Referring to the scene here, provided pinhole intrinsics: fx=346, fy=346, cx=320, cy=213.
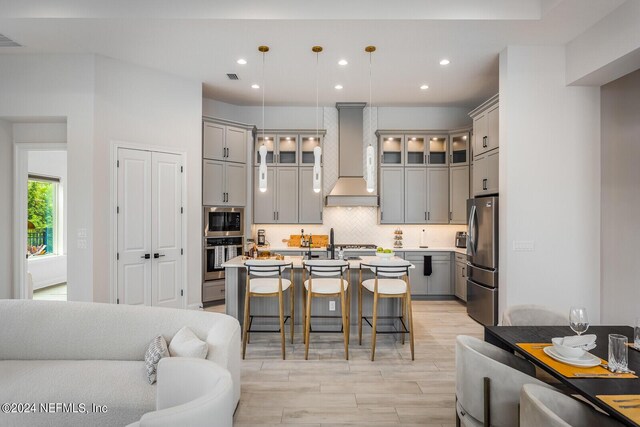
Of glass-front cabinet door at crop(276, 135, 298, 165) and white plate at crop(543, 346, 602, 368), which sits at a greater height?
glass-front cabinet door at crop(276, 135, 298, 165)

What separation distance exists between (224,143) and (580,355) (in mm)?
5233

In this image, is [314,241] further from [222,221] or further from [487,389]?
[487,389]

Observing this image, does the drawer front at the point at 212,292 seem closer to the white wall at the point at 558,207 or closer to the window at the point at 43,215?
the white wall at the point at 558,207

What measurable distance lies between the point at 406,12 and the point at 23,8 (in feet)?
12.9

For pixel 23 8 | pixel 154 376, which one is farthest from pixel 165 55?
pixel 154 376

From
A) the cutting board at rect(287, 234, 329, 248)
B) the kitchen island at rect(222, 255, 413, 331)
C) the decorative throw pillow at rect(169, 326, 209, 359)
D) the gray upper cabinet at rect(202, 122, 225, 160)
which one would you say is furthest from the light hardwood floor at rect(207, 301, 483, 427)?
the gray upper cabinet at rect(202, 122, 225, 160)

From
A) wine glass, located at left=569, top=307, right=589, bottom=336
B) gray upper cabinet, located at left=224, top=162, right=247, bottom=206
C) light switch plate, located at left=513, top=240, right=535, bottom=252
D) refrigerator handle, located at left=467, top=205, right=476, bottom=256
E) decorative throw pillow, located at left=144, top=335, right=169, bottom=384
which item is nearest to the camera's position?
wine glass, located at left=569, top=307, right=589, bottom=336

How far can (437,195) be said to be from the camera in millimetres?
6258

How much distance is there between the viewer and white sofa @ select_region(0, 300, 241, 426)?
2.25m

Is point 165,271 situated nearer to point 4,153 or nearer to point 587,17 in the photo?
point 4,153

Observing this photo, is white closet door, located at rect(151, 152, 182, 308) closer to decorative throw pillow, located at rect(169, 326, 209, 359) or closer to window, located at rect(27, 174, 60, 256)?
decorative throw pillow, located at rect(169, 326, 209, 359)

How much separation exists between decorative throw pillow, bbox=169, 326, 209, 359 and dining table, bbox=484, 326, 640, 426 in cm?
192

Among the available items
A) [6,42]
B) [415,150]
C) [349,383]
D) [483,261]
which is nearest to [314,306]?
[349,383]

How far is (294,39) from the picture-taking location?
394 cm
